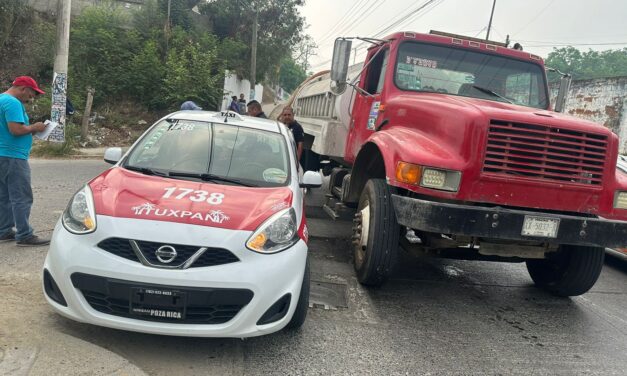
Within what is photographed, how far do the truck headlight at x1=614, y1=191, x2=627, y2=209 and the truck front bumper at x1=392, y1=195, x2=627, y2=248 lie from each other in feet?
0.57

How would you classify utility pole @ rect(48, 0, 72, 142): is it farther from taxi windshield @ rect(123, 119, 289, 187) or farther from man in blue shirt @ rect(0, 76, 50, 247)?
taxi windshield @ rect(123, 119, 289, 187)

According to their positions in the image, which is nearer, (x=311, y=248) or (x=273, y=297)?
(x=273, y=297)

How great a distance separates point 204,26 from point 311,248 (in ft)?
73.5

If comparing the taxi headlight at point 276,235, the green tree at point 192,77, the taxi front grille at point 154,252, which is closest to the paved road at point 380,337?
the taxi front grille at point 154,252

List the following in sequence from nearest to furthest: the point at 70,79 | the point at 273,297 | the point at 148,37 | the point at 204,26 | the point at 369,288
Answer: the point at 273,297
the point at 369,288
the point at 70,79
the point at 148,37
the point at 204,26

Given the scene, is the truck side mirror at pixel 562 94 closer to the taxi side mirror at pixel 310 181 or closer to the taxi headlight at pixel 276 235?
the taxi side mirror at pixel 310 181

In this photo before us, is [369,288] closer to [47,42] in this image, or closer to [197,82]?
[197,82]

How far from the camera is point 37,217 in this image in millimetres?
6172

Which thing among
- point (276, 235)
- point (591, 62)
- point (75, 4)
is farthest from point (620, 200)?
point (591, 62)

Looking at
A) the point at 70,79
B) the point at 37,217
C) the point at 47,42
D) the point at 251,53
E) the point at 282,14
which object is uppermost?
the point at 282,14

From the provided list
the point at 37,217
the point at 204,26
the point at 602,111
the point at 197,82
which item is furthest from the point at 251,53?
the point at 37,217

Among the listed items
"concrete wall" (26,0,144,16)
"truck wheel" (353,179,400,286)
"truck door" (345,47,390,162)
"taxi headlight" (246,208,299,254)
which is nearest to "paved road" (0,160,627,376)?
"truck wheel" (353,179,400,286)

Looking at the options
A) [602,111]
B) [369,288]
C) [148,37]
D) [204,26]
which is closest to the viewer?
[369,288]

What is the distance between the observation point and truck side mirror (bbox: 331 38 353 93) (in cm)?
539
